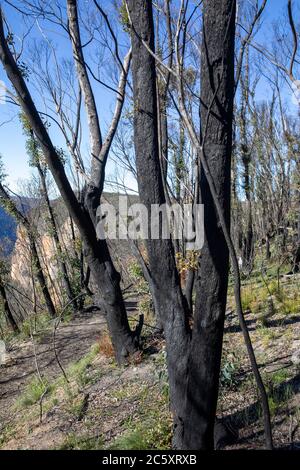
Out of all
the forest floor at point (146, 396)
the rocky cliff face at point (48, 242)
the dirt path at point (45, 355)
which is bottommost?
the dirt path at point (45, 355)

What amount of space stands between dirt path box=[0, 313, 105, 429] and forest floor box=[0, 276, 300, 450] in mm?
53

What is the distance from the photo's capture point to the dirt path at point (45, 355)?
7.13 m

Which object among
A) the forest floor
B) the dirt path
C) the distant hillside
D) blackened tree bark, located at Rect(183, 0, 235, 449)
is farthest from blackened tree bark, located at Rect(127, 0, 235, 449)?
the distant hillside

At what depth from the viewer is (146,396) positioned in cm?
446

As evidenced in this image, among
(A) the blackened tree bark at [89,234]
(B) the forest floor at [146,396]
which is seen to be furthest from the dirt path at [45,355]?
(A) the blackened tree bark at [89,234]

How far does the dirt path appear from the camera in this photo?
23.4 feet

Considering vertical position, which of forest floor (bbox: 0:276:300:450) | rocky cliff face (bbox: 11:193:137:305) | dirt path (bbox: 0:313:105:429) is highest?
rocky cliff face (bbox: 11:193:137:305)

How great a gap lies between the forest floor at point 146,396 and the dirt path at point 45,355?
0.18 feet

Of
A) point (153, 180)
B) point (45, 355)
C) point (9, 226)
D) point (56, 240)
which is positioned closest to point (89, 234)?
point (153, 180)

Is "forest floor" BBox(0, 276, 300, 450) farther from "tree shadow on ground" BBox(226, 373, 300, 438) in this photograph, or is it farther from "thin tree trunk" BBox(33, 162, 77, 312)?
"thin tree trunk" BBox(33, 162, 77, 312)

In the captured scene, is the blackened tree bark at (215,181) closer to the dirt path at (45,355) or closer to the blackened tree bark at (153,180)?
the blackened tree bark at (153,180)

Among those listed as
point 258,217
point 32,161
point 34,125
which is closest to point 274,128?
point 258,217

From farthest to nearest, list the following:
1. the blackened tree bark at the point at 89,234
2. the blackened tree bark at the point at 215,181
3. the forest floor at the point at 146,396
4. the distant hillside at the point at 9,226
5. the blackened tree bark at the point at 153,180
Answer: the distant hillside at the point at 9,226 → the blackened tree bark at the point at 89,234 → the forest floor at the point at 146,396 → the blackened tree bark at the point at 153,180 → the blackened tree bark at the point at 215,181

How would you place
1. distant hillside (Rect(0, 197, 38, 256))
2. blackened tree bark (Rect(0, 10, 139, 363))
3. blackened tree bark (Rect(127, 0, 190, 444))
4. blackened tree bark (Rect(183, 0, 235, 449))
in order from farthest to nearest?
1. distant hillside (Rect(0, 197, 38, 256))
2. blackened tree bark (Rect(0, 10, 139, 363))
3. blackened tree bark (Rect(127, 0, 190, 444))
4. blackened tree bark (Rect(183, 0, 235, 449))
